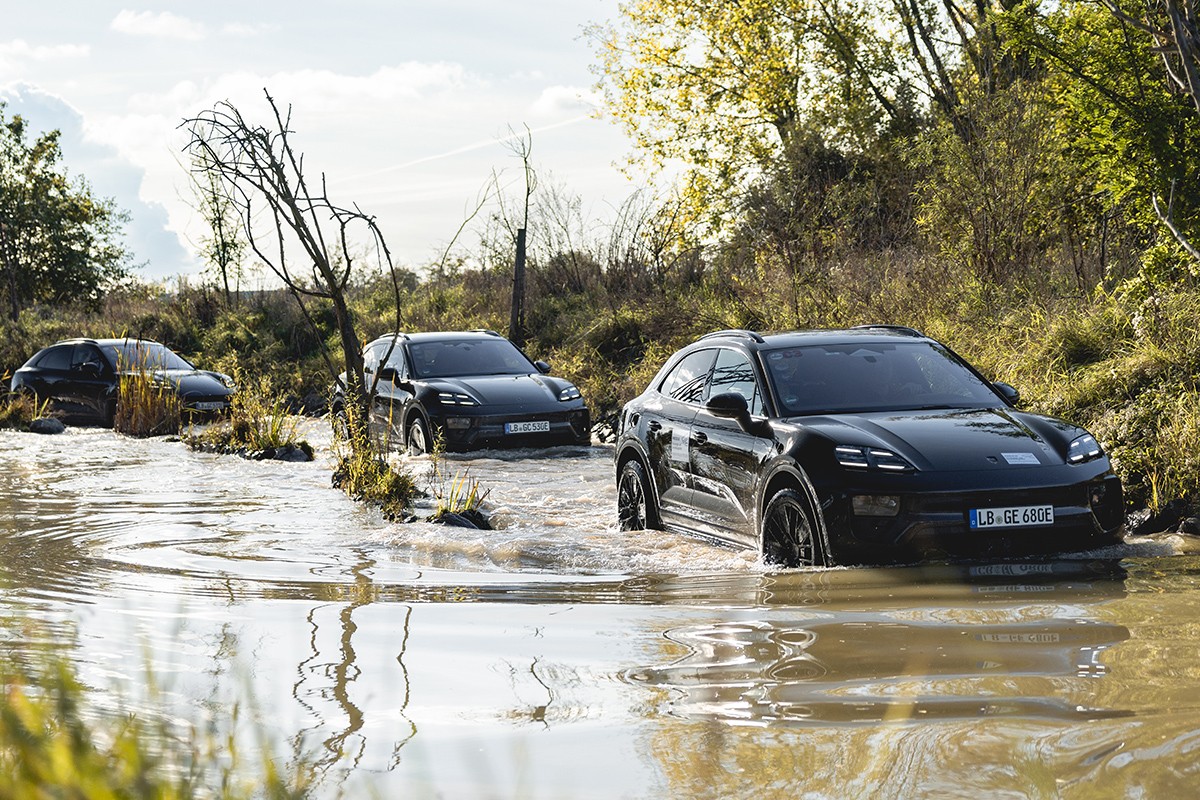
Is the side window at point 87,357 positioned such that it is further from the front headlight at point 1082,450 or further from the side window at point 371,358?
the front headlight at point 1082,450

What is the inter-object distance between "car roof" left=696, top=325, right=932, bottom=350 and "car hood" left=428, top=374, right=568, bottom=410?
6943mm

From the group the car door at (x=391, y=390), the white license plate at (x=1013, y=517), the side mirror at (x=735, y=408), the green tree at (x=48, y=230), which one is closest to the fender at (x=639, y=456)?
the side mirror at (x=735, y=408)

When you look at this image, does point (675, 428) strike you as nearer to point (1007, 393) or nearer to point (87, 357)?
point (1007, 393)

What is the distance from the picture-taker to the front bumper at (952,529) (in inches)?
287

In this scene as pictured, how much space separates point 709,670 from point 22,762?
2947 millimetres

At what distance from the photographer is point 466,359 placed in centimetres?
1741

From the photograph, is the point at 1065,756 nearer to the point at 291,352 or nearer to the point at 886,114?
the point at 291,352

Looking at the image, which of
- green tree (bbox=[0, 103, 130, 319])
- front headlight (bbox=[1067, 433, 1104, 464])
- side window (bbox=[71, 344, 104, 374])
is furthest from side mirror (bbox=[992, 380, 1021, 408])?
green tree (bbox=[0, 103, 130, 319])

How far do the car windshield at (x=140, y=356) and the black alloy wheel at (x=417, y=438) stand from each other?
655 centimetres

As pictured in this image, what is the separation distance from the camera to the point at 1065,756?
3.70 m

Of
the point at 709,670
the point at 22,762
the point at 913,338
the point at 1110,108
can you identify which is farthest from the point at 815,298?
the point at 22,762

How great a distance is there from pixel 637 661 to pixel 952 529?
278 centimetres

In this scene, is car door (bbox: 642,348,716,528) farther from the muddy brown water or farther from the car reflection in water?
the car reflection in water

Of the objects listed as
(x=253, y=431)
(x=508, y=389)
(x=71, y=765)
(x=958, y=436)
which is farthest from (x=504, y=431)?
(x=71, y=765)
